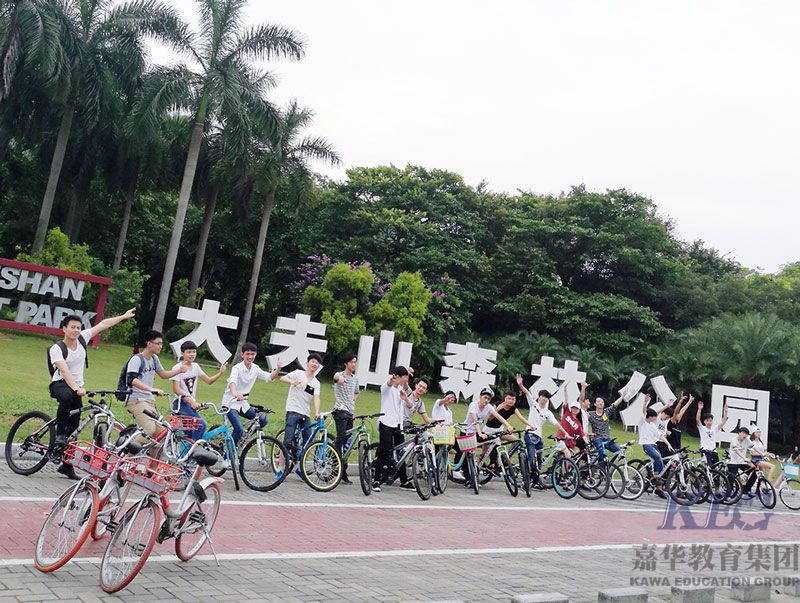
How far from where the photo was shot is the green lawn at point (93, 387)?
12102 millimetres

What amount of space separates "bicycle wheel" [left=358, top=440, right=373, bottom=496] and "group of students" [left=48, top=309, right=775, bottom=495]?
0.37 meters

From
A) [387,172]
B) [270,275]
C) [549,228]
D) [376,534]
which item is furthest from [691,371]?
[376,534]

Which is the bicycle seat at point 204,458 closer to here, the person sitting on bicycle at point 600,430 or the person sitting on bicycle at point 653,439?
the person sitting on bicycle at point 600,430

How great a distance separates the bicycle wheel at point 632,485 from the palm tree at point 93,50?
21.0m

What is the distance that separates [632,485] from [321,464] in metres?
6.41

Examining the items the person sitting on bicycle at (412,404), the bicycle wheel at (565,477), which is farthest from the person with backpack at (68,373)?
the bicycle wheel at (565,477)

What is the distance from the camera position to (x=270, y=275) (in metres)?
36.9

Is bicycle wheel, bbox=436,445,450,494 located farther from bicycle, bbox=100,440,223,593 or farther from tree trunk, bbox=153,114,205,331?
tree trunk, bbox=153,114,205,331

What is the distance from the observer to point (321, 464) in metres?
9.82

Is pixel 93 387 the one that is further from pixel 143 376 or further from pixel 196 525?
pixel 196 525

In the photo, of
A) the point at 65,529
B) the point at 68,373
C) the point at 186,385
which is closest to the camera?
the point at 65,529

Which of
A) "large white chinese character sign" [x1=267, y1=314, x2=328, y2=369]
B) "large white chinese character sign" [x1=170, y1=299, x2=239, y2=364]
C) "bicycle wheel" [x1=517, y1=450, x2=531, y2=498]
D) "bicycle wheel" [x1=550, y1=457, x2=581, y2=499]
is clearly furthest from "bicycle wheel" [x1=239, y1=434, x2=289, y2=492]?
"large white chinese character sign" [x1=170, y1=299, x2=239, y2=364]

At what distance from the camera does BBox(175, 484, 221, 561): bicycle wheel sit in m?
5.41

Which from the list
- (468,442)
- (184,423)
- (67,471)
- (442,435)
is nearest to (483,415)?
(468,442)
